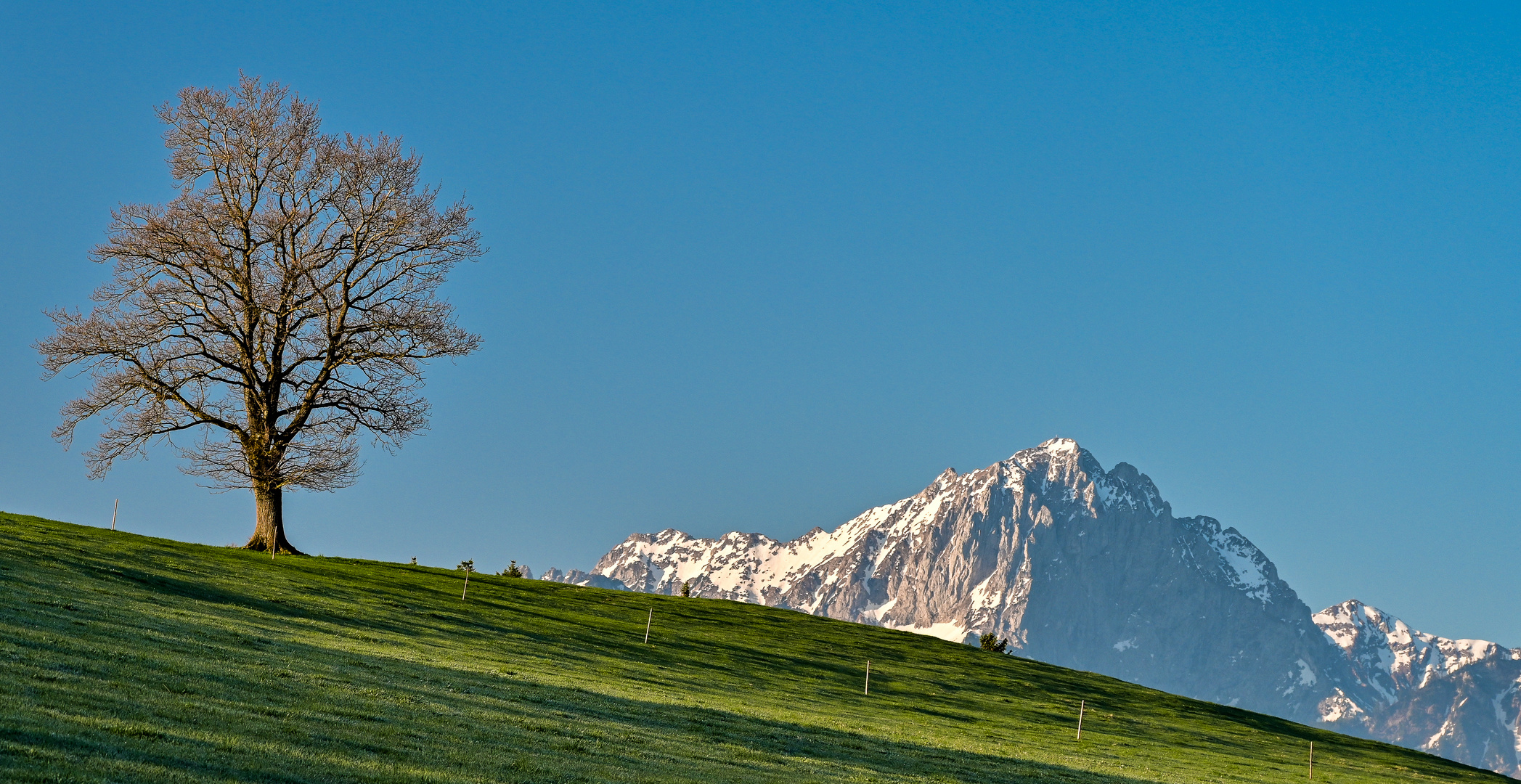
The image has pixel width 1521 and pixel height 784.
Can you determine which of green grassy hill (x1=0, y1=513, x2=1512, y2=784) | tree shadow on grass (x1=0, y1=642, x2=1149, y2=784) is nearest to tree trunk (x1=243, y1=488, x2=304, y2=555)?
green grassy hill (x1=0, y1=513, x2=1512, y2=784)

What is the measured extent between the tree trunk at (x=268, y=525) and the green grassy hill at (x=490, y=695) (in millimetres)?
2077

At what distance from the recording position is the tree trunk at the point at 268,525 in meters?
61.8

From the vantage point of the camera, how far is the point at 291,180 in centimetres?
6131

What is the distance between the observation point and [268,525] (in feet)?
204

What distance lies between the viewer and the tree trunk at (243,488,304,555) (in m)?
61.8

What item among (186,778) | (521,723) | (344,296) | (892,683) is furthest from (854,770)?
(344,296)

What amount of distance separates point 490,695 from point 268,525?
36257 mm

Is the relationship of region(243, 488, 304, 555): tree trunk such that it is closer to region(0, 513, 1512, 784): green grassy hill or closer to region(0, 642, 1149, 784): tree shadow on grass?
region(0, 513, 1512, 784): green grassy hill

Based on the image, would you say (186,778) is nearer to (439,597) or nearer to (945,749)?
(945,749)

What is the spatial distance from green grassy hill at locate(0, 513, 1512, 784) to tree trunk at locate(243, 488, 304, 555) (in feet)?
6.81

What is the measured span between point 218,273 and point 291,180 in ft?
20.6

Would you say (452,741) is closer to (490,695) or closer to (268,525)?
(490,695)

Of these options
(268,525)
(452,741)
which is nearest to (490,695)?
(452,741)

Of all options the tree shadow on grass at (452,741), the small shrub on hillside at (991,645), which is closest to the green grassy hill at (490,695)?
the tree shadow on grass at (452,741)
